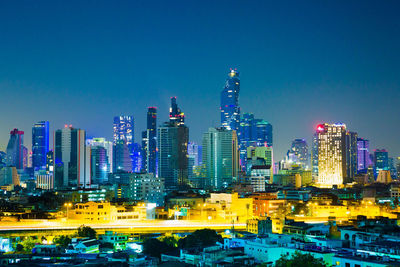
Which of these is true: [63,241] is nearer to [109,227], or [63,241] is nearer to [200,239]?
[200,239]

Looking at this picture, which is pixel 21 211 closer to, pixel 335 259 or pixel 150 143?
pixel 335 259

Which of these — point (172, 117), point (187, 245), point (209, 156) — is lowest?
point (187, 245)

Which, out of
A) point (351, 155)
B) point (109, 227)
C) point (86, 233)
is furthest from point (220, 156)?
point (86, 233)

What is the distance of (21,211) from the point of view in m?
54.1

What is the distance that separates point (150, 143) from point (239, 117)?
30553 millimetres

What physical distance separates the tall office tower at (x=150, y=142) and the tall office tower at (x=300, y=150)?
38103 mm

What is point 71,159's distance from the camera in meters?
101

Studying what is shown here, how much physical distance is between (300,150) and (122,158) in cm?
4538

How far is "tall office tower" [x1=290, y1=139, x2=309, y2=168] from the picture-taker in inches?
6531

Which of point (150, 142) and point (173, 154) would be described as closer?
point (173, 154)

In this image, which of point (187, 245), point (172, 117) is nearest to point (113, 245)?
point (187, 245)

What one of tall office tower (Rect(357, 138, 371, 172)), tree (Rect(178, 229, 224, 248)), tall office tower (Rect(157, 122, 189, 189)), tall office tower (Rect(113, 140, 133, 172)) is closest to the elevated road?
tree (Rect(178, 229, 224, 248))

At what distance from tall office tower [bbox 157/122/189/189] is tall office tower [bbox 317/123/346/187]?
2561 cm

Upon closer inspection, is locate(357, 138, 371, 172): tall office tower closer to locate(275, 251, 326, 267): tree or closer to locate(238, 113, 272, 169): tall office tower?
locate(238, 113, 272, 169): tall office tower
